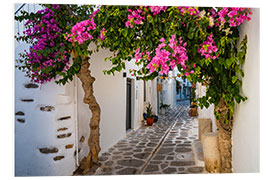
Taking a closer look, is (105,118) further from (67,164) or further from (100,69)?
(67,164)

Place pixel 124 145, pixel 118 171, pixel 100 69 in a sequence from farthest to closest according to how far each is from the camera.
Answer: pixel 124 145, pixel 100 69, pixel 118 171

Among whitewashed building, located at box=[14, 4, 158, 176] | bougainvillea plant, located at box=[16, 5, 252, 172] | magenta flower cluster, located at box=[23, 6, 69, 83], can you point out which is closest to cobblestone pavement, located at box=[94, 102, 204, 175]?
whitewashed building, located at box=[14, 4, 158, 176]

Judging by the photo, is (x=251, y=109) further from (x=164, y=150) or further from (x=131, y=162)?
(x=164, y=150)

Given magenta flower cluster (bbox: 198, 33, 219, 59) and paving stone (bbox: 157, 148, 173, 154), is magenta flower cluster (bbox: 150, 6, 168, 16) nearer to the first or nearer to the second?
magenta flower cluster (bbox: 198, 33, 219, 59)

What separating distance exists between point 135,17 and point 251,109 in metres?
1.47

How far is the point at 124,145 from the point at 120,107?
3.99 feet

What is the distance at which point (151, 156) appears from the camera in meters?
4.99

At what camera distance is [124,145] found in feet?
19.5

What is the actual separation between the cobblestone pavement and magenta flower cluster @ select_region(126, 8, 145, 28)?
291cm

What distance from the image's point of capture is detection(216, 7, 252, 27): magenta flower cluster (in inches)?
76.9

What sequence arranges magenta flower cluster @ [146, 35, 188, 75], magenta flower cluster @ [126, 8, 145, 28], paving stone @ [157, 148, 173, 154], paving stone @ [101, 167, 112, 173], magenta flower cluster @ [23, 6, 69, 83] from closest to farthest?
→ magenta flower cluster @ [146, 35, 188, 75], magenta flower cluster @ [126, 8, 145, 28], magenta flower cluster @ [23, 6, 69, 83], paving stone @ [101, 167, 112, 173], paving stone @ [157, 148, 173, 154]

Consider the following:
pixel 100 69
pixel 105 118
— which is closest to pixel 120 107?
pixel 105 118

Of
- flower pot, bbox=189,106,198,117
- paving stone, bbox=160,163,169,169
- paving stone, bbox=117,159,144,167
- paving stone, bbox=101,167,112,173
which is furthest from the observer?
flower pot, bbox=189,106,198,117

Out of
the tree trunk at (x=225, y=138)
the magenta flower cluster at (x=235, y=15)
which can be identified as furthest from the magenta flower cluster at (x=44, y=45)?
the tree trunk at (x=225, y=138)
